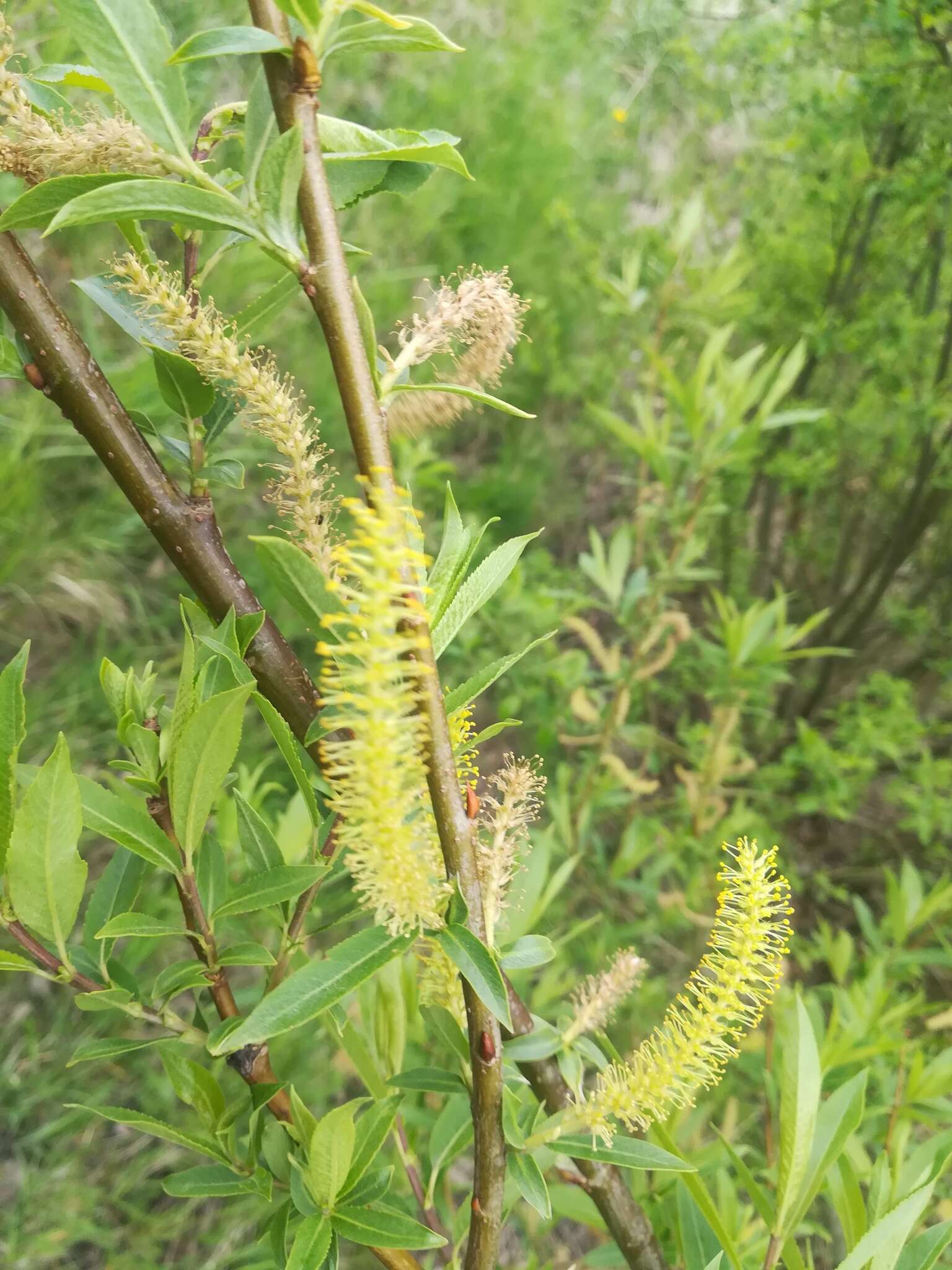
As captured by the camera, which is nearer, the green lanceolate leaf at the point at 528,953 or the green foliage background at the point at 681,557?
the green lanceolate leaf at the point at 528,953

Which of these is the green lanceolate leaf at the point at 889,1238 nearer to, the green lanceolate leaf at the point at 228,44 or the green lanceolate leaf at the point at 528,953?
the green lanceolate leaf at the point at 528,953

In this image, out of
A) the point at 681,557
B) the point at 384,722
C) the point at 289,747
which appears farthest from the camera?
the point at 681,557

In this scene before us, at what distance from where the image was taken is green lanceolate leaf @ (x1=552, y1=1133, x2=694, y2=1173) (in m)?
0.38

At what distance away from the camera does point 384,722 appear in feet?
0.79

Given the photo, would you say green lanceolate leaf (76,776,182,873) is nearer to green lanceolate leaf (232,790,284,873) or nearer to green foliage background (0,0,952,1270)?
green lanceolate leaf (232,790,284,873)

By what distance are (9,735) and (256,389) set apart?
0.19 metres

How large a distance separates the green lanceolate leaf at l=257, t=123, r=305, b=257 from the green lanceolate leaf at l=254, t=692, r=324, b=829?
0.17m

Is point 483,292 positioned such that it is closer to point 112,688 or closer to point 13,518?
point 112,688

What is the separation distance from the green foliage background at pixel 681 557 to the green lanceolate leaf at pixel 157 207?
249 millimetres

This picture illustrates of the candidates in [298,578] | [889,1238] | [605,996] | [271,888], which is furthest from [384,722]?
[889,1238]

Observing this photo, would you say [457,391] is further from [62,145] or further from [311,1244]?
[311,1244]

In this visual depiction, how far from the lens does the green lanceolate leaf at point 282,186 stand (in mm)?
246

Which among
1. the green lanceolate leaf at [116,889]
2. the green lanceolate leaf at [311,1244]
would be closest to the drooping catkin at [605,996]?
the green lanceolate leaf at [311,1244]

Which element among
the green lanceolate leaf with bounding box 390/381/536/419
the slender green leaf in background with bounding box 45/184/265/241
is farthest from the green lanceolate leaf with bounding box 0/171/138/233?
the green lanceolate leaf with bounding box 390/381/536/419
